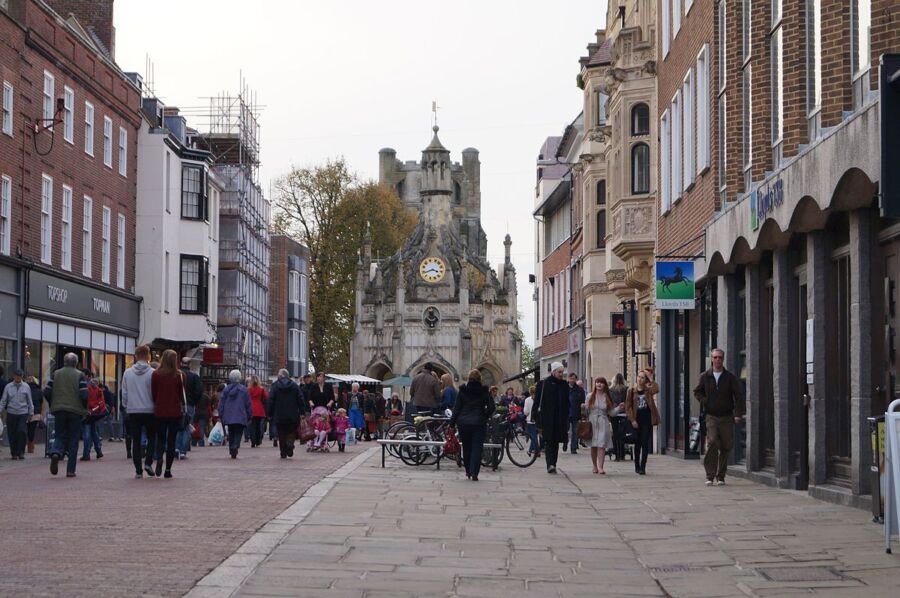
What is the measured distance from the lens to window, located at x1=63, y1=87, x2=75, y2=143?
3984cm

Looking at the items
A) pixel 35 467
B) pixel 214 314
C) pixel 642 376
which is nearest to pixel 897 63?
pixel 642 376

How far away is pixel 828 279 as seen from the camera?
1786 centimetres

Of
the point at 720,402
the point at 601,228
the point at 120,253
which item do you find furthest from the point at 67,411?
A: the point at 601,228

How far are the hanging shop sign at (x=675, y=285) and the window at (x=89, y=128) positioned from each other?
810 inches

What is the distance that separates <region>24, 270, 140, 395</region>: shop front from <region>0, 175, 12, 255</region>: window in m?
1.60

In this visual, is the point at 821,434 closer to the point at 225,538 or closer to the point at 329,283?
the point at 225,538

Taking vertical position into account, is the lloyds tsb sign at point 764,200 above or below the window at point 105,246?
below

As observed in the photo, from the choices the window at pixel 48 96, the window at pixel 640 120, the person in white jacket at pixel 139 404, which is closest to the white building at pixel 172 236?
the window at pixel 48 96

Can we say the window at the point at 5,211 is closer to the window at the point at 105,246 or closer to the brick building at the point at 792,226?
the window at the point at 105,246

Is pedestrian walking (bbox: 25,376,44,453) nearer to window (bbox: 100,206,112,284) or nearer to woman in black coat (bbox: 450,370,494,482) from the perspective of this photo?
woman in black coat (bbox: 450,370,494,482)

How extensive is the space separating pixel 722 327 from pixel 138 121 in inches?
1119

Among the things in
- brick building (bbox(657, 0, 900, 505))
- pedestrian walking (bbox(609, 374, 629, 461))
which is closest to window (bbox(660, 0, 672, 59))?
brick building (bbox(657, 0, 900, 505))

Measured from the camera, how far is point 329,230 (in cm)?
9825

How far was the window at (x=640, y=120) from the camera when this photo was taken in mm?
36875
